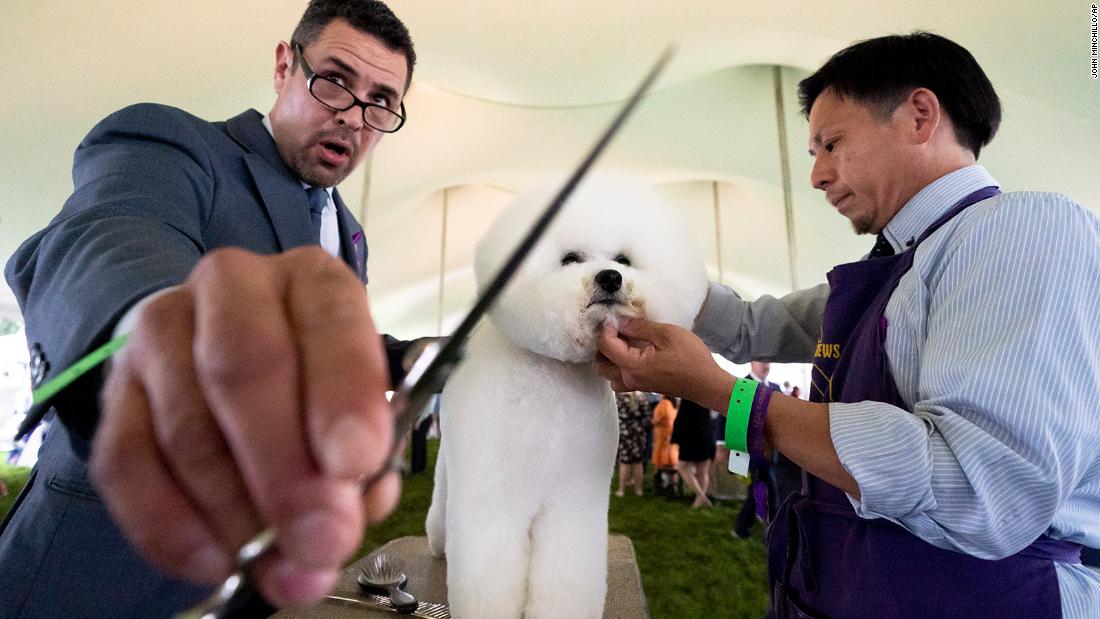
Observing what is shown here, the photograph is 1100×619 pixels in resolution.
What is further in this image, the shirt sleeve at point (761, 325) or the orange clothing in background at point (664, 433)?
the orange clothing in background at point (664, 433)

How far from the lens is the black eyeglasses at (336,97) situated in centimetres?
60

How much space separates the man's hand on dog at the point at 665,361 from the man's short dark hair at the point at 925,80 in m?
0.38

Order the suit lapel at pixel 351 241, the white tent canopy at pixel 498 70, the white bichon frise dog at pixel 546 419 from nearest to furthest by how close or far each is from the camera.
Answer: the suit lapel at pixel 351 241
the white bichon frise dog at pixel 546 419
the white tent canopy at pixel 498 70

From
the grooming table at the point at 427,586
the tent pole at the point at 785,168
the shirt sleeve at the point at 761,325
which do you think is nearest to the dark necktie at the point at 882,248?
the shirt sleeve at the point at 761,325

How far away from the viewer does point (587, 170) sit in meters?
0.12

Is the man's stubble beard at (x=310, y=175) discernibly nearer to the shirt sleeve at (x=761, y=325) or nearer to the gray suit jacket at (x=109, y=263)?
the gray suit jacket at (x=109, y=263)

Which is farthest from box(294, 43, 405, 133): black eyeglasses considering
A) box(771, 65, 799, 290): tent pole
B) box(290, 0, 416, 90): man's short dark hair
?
box(771, 65, 799, 290): tent pole

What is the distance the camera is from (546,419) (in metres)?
0.70

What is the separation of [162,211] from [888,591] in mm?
682

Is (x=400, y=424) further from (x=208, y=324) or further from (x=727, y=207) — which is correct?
(x=727, y=207)

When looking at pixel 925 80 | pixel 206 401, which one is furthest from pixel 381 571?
pixel 925 80

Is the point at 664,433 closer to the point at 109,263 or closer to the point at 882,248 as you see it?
the point at 882,248

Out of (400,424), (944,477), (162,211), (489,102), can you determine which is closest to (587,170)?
(400,424)

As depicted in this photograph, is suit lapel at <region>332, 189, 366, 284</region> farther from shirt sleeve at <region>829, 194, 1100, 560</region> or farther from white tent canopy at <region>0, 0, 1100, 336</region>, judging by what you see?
white tent canopy at <region>0, 0, 1100, 336</region>
